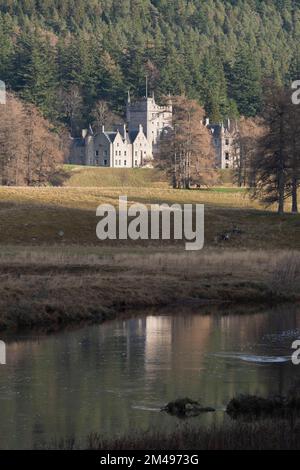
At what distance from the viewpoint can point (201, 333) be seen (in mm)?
40625

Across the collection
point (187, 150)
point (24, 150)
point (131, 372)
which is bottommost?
point (131, 372)

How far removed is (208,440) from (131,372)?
31.1ft

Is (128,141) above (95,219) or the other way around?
above

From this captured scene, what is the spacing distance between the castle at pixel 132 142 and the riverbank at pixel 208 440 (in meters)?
150

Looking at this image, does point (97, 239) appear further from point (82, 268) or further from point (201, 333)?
point (201, 333)

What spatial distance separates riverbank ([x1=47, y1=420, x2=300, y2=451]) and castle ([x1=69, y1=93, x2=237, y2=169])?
150 m

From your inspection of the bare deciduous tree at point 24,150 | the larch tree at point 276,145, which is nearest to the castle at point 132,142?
the bare deciduous tree at point 24,150

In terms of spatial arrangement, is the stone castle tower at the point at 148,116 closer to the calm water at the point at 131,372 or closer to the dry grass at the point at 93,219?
the dry grass at the point at 93,219

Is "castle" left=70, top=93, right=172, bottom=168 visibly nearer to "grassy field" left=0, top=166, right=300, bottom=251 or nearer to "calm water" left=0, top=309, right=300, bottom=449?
"grassy field" left=0, top=166, right=300, bottom=251

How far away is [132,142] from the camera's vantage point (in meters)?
187

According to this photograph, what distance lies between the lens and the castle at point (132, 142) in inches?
7106

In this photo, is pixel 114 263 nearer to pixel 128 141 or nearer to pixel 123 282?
pixel 123 282

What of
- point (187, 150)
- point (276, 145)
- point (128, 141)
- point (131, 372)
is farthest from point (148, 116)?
point (131, 372)

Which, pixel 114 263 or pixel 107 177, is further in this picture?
pixel 107 177
